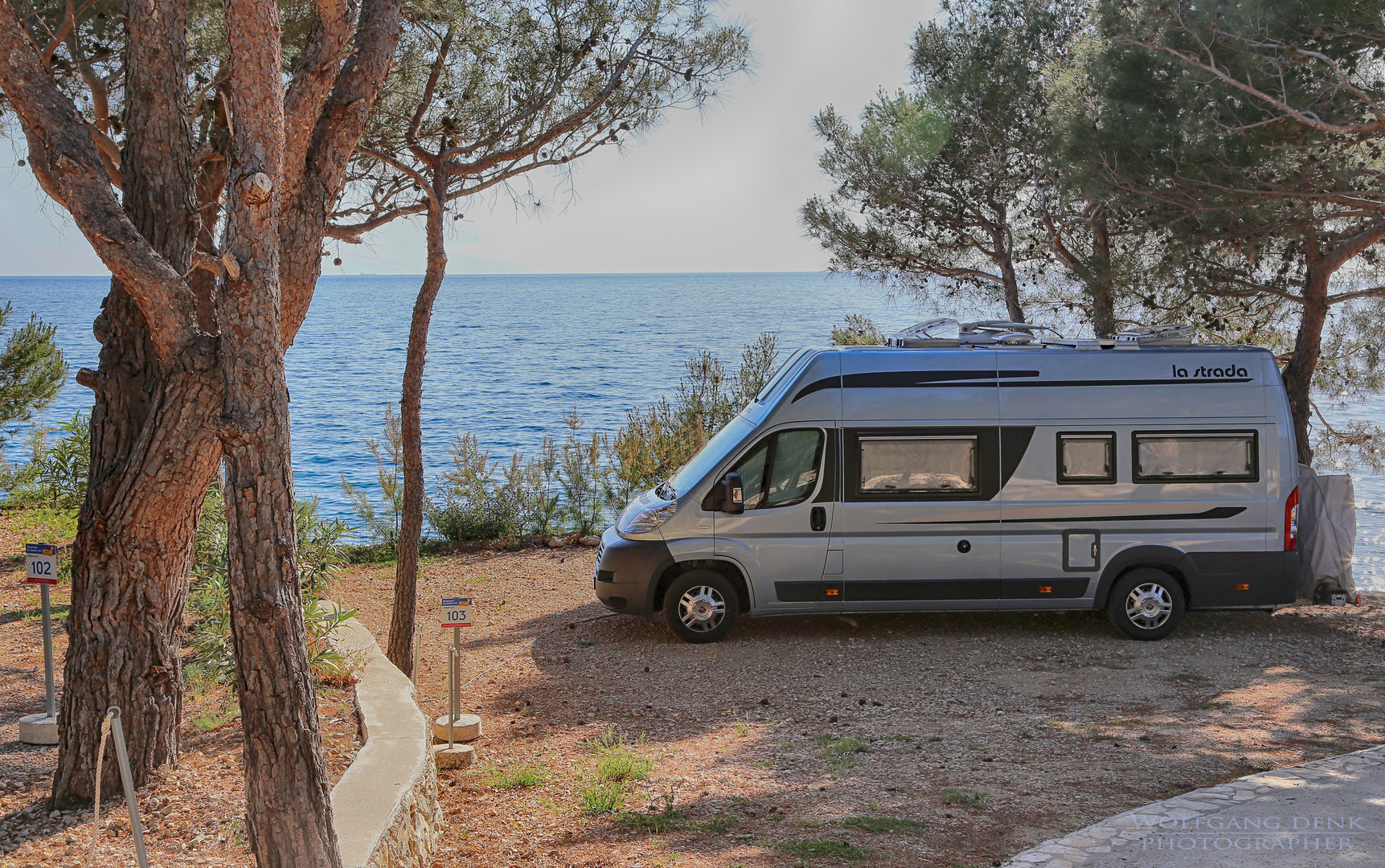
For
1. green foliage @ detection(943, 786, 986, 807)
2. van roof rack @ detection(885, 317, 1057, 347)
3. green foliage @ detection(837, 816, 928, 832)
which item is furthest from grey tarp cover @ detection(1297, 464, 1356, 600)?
green foliage @ detection(837, 816, 928, 832)

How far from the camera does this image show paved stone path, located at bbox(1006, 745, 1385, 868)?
178 inches

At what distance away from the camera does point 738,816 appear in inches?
209

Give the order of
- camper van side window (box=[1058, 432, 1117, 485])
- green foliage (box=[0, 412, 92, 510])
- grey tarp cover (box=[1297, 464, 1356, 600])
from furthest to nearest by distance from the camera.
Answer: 1. green foliage (box=[0, 412, 92, 510])
2. grey tarp cover (box=[1297, 464, 1356, 600])
3. camper van side window (box=[1058, 432, 1117, 485])

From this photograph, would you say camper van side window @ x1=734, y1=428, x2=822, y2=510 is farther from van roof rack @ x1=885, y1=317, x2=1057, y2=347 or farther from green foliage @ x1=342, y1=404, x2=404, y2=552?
green foliage @ x1=342, y1=404, x2=404, y2=552

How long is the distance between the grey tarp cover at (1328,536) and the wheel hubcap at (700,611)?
5106mm

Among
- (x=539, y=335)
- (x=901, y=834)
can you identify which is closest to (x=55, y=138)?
(x=901, y=834)

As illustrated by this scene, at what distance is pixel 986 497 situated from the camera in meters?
8.94

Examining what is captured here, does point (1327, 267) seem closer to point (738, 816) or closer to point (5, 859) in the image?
point (738, 816)

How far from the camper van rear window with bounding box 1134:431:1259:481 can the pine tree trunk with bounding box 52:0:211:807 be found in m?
7.42

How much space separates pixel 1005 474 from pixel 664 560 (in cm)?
299

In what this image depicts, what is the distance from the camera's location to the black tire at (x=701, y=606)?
8.86 meters

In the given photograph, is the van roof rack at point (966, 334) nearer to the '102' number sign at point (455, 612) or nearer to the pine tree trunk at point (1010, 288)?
the '102' number sign at point (455, 612)

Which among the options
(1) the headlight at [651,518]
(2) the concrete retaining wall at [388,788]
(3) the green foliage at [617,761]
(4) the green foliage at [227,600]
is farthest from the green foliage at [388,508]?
(2) the concrete retaining wall at [388,788]

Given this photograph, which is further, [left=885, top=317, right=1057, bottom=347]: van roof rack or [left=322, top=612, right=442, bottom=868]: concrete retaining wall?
[left=885, top=317, right=1057, bottom=347]: van roof rack
